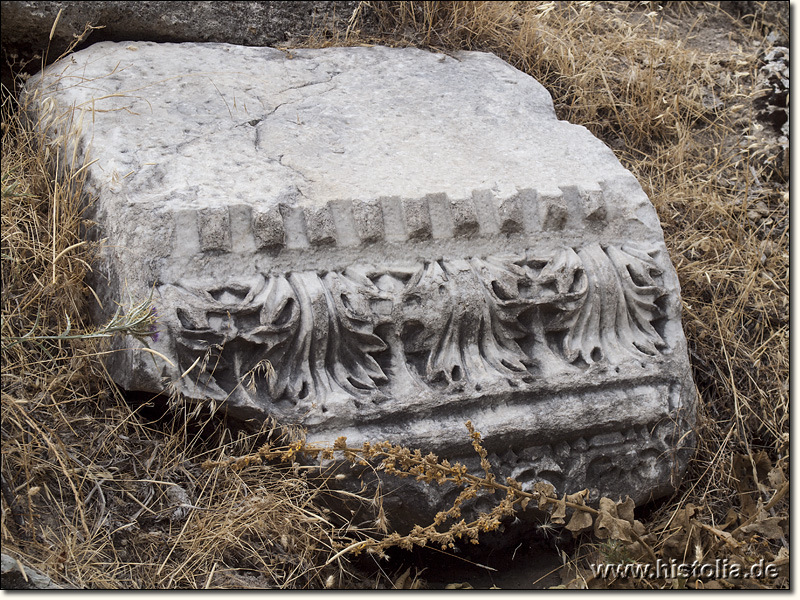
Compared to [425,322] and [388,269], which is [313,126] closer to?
[388,269]

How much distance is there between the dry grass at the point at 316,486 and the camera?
1874mm

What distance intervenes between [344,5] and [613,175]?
4.04 feet

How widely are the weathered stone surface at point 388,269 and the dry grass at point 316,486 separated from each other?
16 cm

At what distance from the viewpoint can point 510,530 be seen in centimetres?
226

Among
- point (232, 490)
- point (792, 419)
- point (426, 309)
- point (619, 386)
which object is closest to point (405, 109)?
point (426, 309)

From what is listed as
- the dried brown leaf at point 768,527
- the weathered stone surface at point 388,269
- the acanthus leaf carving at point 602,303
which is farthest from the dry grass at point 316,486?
the acanthus leaf carving at point 602,303

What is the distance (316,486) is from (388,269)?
577 mm

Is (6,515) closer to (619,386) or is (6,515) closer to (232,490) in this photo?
(232,490)

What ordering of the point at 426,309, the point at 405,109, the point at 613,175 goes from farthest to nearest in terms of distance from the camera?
1. the point at 405,109
2. the point at 613,175
3. the point at 426,309

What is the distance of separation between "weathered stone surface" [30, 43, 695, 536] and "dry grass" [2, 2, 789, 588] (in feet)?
0.52

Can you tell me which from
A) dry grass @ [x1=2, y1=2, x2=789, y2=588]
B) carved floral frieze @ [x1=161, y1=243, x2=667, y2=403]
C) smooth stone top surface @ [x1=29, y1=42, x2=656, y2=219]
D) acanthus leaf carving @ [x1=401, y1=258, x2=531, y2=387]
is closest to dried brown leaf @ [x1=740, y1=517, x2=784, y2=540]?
dry grass @ [x1=2, y1=2, x2=789, y2=588]

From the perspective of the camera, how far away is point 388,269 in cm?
210

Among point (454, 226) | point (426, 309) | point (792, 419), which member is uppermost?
point (454, 226)

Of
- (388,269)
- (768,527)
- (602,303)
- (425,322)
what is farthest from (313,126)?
(768,527)
